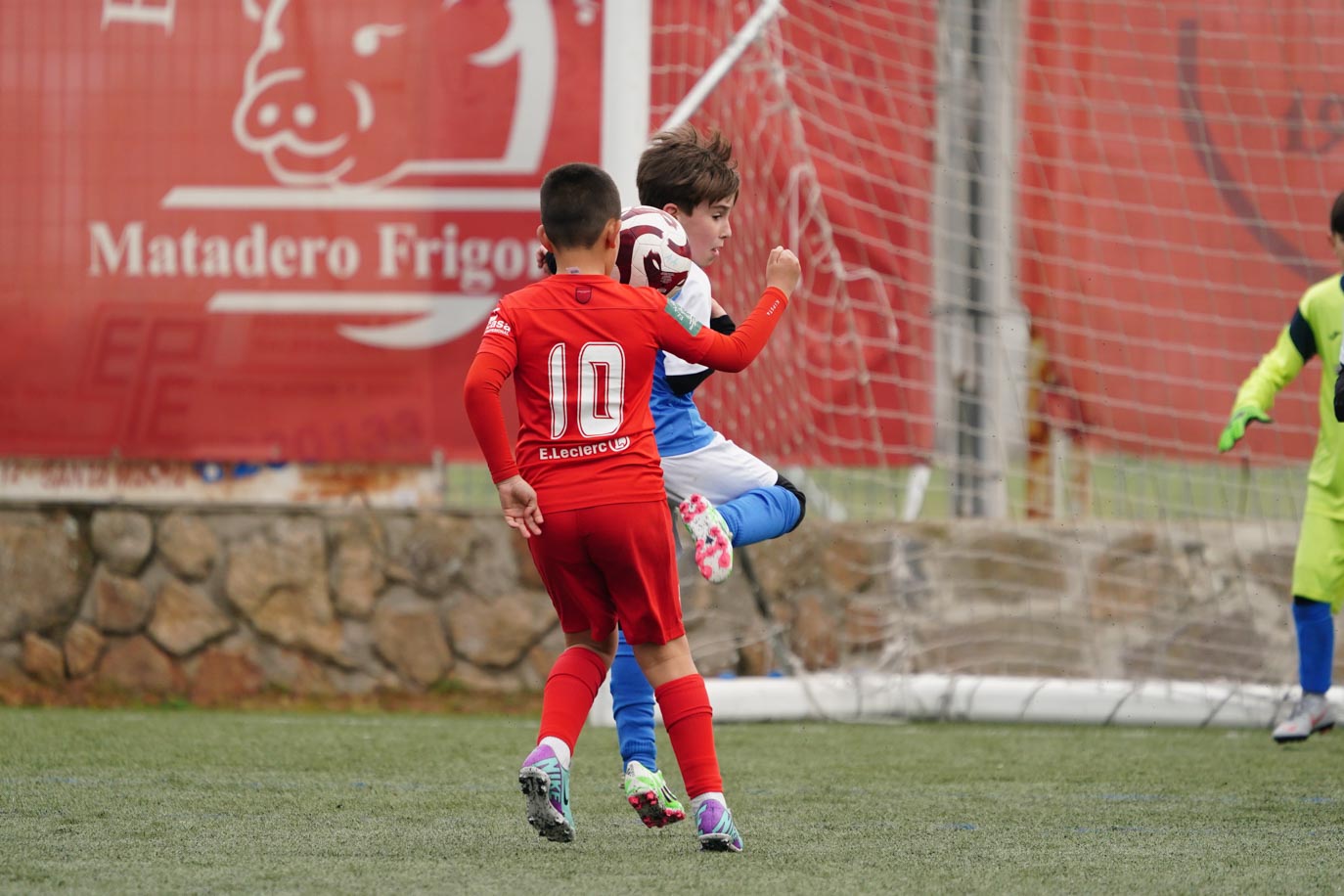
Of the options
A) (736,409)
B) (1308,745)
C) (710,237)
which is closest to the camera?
(710,237)

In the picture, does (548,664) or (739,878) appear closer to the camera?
(739,878)

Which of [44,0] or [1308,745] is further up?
[44,0]

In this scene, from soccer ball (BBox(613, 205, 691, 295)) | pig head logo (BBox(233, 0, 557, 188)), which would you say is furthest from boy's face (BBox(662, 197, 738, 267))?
pig head logo (BBox(233, 0, 557, 188))

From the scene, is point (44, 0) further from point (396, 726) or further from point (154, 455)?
point (396, 726)

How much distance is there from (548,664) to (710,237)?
3.20m

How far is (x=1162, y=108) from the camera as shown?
7066 mm

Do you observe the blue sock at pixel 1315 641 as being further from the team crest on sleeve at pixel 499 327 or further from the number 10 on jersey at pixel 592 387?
the team crest on sleeve at pixel 499 327

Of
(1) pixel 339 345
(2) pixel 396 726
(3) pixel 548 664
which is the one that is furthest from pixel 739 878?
(1) pixel 339 345

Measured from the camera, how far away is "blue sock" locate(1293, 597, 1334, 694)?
5.38 m

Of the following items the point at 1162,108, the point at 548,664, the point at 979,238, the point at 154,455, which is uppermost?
the point at 1162,108

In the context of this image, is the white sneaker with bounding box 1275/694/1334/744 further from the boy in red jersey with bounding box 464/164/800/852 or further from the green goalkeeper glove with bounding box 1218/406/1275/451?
the boy in red jersey with bounding box 464/164/800/852

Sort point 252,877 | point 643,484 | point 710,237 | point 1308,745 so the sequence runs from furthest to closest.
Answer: point 1308,745
point 710,237
point 643,484
point 252,877

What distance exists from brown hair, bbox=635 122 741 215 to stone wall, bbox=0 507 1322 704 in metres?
2.96

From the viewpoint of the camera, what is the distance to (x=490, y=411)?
10.7 feet
